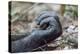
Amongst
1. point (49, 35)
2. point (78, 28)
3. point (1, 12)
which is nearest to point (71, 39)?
point (78, 28)

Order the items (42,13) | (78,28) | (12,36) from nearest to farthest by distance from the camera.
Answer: (12,36)
(42,13)
(78,28)

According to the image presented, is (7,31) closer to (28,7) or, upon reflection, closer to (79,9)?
(28,7)

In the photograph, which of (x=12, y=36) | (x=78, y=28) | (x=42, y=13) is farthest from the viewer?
(x=78, y=28)

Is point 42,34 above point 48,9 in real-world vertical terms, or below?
below
